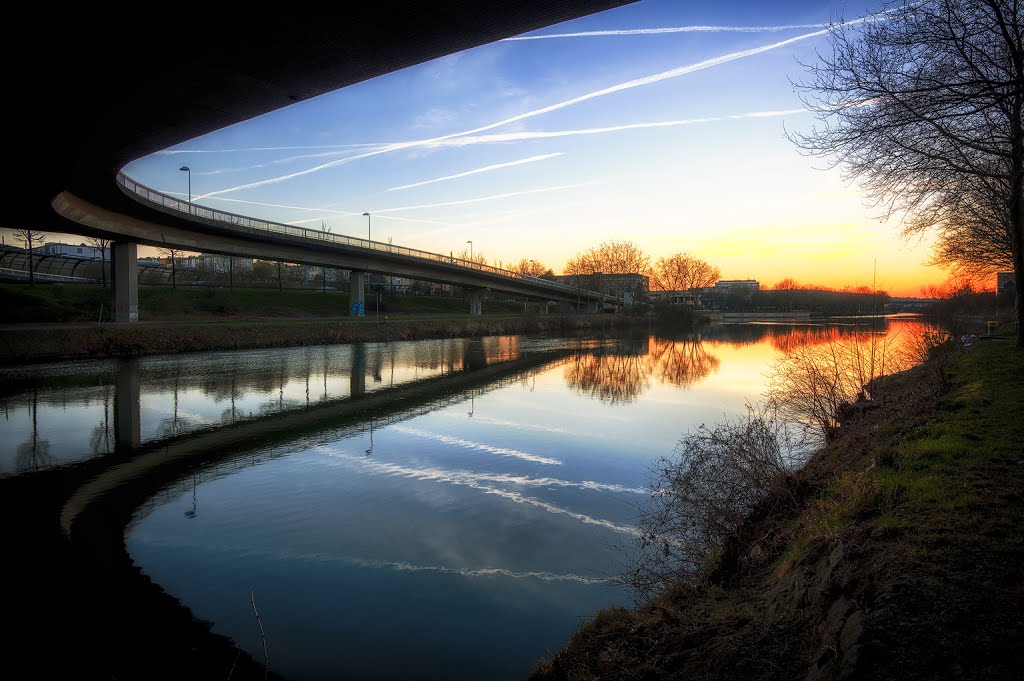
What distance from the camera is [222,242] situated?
48094 millimetres

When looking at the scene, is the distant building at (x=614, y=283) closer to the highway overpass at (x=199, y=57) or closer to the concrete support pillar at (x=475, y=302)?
the concrete support pillar at (x=475, y=302)

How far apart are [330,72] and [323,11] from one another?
2.79 meters

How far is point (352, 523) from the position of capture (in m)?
10.7

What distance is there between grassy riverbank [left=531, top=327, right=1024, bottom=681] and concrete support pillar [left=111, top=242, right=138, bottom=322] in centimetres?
4686

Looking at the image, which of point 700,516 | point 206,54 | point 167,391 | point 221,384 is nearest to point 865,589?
point 700,516

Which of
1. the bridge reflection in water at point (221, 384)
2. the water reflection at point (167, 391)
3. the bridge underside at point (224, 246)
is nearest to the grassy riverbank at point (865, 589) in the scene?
the bridge reflection in water at point (221, 384)

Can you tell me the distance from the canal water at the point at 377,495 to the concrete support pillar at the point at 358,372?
29 cm

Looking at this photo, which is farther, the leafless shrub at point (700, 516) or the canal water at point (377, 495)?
the leafless shrub at point (700, 516)

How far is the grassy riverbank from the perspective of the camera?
3979 millimetres

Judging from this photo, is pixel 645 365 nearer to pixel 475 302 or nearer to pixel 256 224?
pixel 256 224

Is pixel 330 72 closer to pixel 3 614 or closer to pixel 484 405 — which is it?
pixel 3 614

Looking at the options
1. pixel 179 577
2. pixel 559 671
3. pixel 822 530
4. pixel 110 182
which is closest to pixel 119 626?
pixel 179 577

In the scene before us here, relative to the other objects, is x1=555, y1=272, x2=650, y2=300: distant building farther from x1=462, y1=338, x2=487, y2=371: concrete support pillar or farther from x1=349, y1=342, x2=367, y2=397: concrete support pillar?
x1=349, y1=342, x2=367, y2=397: concrete support pillar

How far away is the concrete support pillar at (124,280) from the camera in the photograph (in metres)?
42.0
